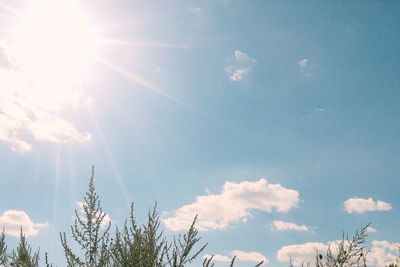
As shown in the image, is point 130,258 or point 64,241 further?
point 64,241

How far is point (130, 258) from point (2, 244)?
12088 millimetres

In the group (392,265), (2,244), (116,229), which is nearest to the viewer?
(116,229)

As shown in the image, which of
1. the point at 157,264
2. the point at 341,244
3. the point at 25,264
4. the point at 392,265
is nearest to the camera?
the point at 157,264

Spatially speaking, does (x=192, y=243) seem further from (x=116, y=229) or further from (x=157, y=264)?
(x=116, y=229)

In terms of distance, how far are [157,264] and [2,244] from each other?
12.3 m

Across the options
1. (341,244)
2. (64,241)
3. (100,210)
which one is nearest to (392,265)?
(341,244)

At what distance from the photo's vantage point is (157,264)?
7.64 m

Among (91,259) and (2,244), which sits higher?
(2,244)

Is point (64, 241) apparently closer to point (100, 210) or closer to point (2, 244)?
point (100, 210)

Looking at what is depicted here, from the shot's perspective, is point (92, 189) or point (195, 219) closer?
point (195, 219)

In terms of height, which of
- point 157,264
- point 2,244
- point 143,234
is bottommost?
point 157,264

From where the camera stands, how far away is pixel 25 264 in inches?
368

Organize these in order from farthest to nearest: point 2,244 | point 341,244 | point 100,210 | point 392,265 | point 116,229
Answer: point 392,265, point 2,244, point 341,244, point 100,210, point 116,229

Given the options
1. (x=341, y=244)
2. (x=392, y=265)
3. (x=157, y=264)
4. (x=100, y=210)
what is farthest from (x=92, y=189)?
(x=392, y=265)
